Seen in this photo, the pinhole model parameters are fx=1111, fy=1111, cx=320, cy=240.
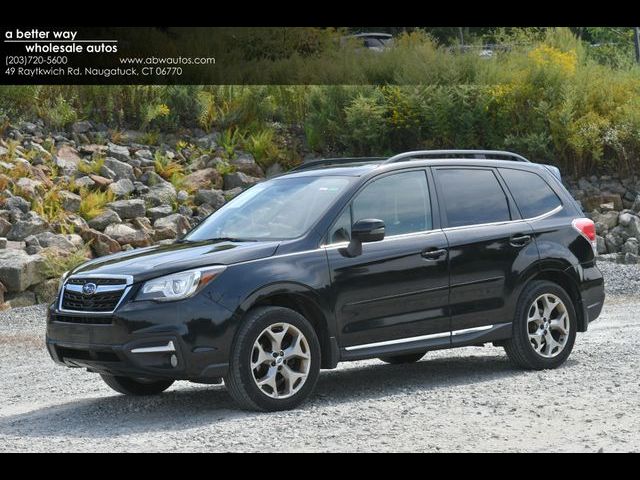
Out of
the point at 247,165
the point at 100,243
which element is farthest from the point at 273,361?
the point at 247,165

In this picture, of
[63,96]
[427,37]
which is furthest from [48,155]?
[427,37]

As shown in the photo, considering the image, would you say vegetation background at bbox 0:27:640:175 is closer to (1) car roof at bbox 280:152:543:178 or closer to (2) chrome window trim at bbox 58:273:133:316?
(1) car roof at bbox 280:152:543:178

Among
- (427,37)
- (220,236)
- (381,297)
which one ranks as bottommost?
(381,297)

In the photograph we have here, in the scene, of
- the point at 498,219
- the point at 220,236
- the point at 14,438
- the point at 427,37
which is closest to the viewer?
the point at 14,438

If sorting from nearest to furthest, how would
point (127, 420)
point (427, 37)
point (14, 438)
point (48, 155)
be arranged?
point (14, 438)
point (127, 420)
point (48, 155)
point (427, 37)

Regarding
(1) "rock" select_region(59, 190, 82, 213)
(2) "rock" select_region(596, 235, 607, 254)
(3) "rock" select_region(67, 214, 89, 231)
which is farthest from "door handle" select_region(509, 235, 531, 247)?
(2) "rock" select_region(596, 235, 607, 254)

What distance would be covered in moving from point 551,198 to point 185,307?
398cm

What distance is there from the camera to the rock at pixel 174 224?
728 inches

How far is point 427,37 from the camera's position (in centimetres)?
2492

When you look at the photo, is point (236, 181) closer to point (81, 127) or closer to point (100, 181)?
point (100, 181)

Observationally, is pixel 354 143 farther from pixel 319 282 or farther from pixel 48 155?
pixel 319 282

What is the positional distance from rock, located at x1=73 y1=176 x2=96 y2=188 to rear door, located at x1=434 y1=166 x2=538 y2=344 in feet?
35.2

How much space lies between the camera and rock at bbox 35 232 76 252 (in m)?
17.1

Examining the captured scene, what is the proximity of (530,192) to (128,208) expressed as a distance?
998cm
